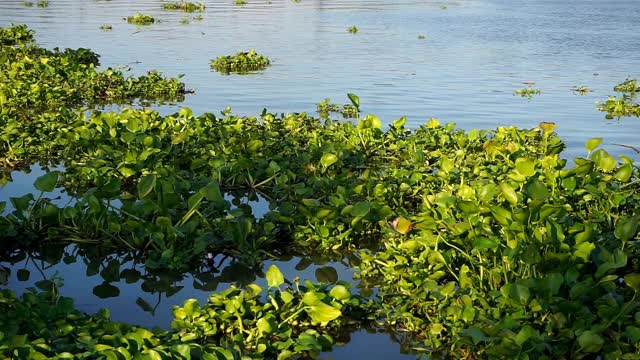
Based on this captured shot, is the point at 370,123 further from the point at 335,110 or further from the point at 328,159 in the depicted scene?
the point at 335,110

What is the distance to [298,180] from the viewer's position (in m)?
7.07

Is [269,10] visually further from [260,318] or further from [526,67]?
[260,318]

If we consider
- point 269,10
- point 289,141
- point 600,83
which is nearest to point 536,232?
point 289,141

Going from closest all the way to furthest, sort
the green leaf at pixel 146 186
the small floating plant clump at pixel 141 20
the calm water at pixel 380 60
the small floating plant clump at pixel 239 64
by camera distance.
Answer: the green leaf at pixel 146 186, the calm water at pixel 380 60, the small floating plant clump at pixel 239 64, the small floating plant clump at pixel 141 20

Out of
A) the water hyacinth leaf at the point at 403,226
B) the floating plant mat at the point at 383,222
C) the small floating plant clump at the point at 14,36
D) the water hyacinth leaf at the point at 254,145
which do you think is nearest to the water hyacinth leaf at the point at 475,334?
the floating plant mat at the point at 383,222

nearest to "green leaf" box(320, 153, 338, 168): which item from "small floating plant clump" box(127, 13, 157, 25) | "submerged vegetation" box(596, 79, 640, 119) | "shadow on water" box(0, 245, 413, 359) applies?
"shadow on water" box(0, 245, 413, 359)

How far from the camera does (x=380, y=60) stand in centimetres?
1812

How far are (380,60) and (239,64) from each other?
3.57 m

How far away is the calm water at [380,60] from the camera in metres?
11.0

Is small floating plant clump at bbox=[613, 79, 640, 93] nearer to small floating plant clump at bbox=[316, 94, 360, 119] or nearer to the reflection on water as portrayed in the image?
small floating plant clump at bbox=[316, 94, 360, 119]

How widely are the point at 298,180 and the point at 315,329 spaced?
276 centimetres

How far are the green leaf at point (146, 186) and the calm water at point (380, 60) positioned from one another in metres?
0.69

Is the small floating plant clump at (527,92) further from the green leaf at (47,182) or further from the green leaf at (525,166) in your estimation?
the green leaf at (47,182)

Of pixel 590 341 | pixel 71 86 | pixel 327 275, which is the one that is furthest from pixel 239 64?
pixel 590 341
